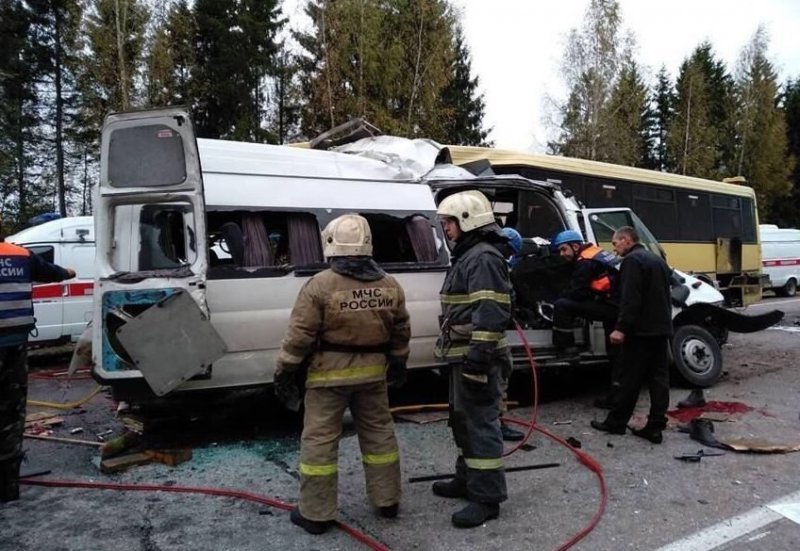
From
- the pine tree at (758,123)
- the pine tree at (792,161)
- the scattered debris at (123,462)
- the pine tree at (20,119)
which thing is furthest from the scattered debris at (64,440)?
the pine tree at (792,161)

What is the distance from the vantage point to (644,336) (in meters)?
5.20

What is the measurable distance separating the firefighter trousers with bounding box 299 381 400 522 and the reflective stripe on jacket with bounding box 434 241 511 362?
1.66ft

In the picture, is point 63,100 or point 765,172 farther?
point 765,172

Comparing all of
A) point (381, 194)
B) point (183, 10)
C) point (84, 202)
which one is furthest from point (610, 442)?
point (84, 202)

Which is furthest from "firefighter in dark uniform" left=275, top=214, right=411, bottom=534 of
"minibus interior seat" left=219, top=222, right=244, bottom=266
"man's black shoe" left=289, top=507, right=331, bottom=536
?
"minibus interior seat" left=219, top=222, right=244, bottom=266

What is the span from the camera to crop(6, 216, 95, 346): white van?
908 cm

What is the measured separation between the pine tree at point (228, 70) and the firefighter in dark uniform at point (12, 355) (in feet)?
59.2

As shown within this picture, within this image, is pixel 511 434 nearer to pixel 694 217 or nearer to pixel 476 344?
pixel 476 344

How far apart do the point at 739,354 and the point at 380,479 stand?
7.59 metres

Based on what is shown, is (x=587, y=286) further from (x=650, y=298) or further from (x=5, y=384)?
(x=5, y=384)

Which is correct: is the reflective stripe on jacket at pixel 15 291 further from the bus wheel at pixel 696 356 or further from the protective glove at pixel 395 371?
the bus wheel at pixel 696 356

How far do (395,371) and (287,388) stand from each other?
26.6 inches

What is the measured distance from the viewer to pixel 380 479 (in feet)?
11.8

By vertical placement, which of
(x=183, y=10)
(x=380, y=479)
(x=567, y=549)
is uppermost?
(x=183, y=10)
